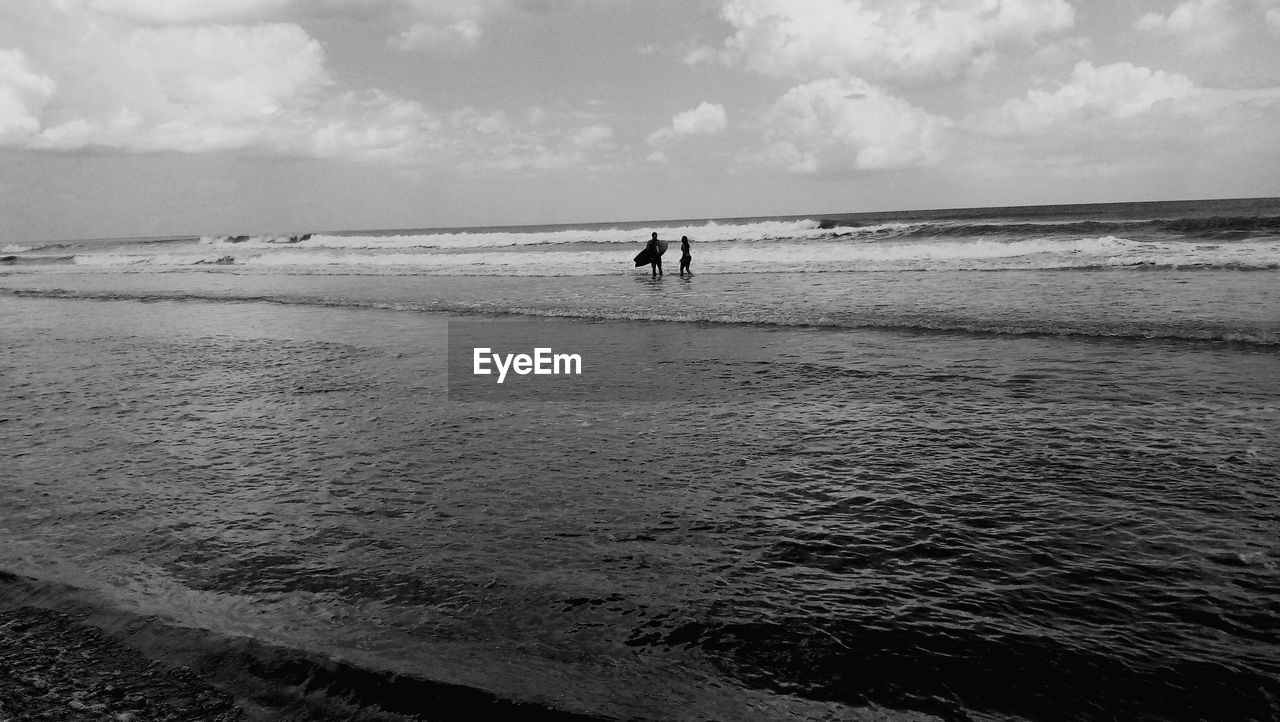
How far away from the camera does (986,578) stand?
4.48m

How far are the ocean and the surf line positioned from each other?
0.44 m

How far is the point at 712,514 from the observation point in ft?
18.5

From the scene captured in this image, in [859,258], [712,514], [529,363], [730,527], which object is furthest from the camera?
[859,258]

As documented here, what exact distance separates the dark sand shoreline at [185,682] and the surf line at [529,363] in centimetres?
709

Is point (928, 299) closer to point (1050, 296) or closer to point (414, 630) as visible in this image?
point (1050, 296)

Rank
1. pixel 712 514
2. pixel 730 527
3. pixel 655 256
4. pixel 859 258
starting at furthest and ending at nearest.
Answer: pixel 859 258
pixel 655 256
pixel 712 514
pixel 730 527

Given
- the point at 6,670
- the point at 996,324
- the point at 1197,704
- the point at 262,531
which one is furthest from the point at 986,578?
the point at 996,324

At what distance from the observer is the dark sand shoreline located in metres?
3.38

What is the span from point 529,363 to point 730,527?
7573mm

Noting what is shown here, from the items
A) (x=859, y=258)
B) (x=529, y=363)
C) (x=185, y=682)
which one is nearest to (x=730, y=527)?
(x=185, y=682)

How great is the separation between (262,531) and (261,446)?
A: 8.27 feet

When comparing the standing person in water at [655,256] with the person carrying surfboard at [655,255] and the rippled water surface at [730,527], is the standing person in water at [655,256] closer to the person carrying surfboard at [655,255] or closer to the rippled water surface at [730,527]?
the person carrying surfboard at [655,255]

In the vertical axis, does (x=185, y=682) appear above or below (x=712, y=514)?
below

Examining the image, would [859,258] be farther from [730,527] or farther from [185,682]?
[185,682]
